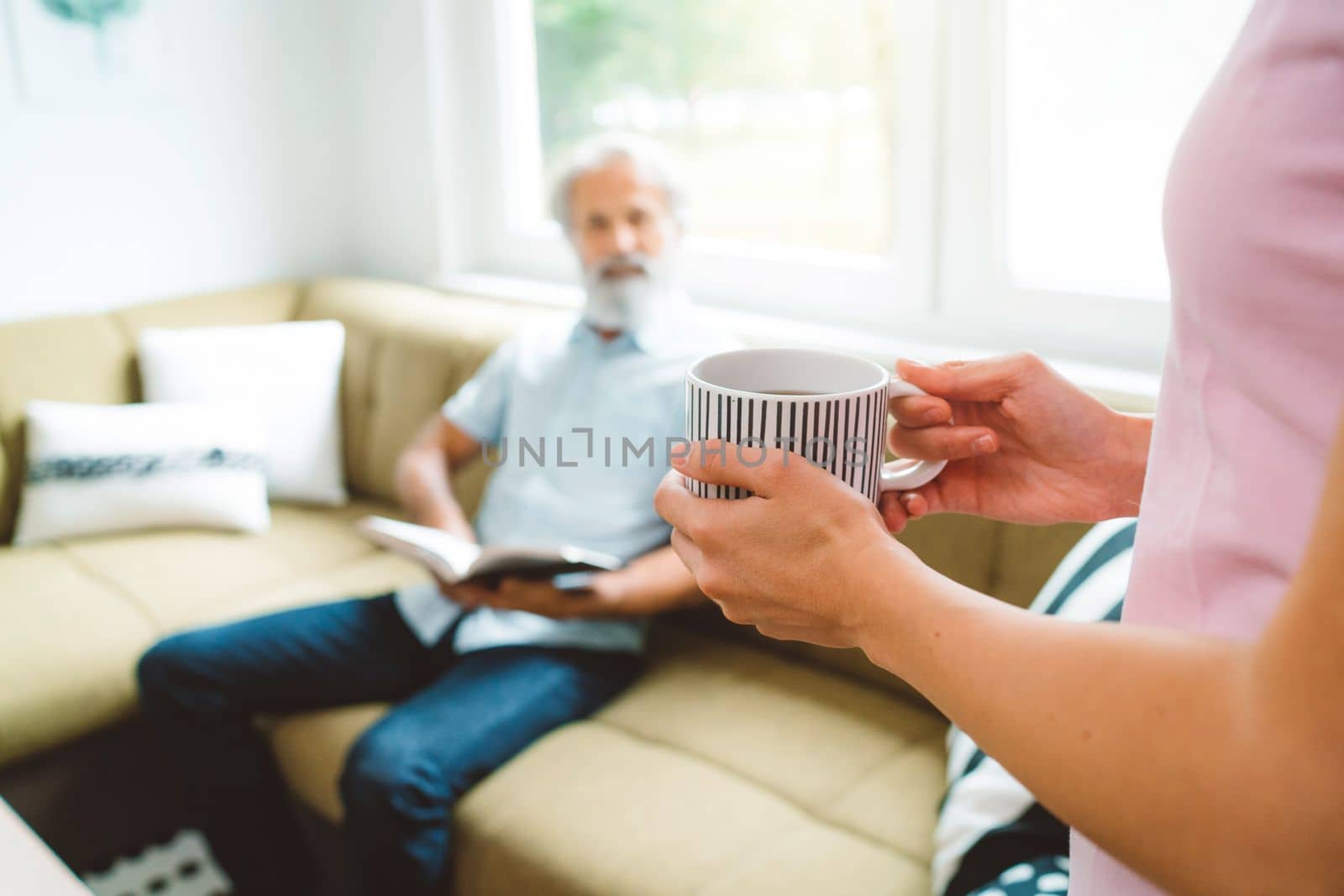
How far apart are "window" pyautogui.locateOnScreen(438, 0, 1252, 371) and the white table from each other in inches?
59.9

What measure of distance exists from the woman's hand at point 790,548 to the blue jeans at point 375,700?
0.87 meters

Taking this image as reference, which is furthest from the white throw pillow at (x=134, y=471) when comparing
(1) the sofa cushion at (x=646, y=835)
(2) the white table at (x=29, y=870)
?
(2) the white table at (x=29, y=870)

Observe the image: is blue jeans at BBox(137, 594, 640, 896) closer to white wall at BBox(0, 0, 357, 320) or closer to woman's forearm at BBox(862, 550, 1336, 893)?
woman's forearm at BBox(862, 550, 1336, 893)

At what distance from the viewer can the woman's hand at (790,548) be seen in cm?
51

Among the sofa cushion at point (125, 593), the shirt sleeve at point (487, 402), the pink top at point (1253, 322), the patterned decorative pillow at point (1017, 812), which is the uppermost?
the pink top at point (1253, 322)

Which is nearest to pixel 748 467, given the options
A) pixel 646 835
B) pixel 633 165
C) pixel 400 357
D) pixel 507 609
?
pixel 646 835

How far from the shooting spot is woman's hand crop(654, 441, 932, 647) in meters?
0.51

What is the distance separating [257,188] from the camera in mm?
2678

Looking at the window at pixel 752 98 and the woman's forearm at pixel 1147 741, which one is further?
the window at pixel 752 98

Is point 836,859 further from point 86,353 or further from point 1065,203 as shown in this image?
point 86,353

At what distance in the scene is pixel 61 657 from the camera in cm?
164

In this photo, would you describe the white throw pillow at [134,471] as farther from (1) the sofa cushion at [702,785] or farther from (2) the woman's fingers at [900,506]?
(2) the woman's fingers at [900,506]

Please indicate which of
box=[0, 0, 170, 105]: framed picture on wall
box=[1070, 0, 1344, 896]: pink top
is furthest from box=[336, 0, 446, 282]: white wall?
box=[1070, 0, 1344, 896]: pink top

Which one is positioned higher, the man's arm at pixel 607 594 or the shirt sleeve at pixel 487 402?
→ the shirt sleeve at pixel 487 402
